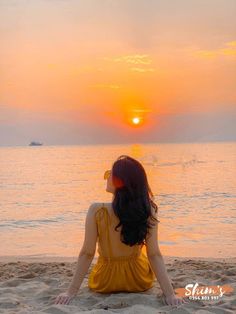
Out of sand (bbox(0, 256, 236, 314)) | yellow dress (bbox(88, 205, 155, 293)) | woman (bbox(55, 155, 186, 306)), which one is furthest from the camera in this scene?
yellow dress (bbox(88, 205, 155, 293))

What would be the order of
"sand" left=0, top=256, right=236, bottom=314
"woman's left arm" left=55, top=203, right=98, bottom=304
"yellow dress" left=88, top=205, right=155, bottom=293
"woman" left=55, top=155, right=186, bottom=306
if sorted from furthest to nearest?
"yellow dress" left=88, top=205, right=155, bottom=293
"woman's left arm" left=55, top=203, right=98, bottom=304
"woman" left=55, top=155, right=186, bottom=306
"sand" left=0, top=256, right=236, bottom=314

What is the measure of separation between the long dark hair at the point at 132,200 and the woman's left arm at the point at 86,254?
0.76ft

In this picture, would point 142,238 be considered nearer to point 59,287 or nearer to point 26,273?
point 59,287

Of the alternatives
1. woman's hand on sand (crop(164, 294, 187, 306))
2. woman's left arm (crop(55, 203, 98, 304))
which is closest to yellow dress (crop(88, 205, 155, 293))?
woman's left arm (crop(55, 203, 98, 304))

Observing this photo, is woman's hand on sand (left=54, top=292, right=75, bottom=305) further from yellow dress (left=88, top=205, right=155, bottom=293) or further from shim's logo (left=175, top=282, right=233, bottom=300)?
shim's logo (left=175, top=282, right=233, bottom=300)

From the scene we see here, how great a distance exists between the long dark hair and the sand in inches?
24.3

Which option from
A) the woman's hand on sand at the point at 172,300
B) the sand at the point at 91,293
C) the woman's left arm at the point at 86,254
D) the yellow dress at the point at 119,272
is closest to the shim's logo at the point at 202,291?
the sand at the point at 91,293

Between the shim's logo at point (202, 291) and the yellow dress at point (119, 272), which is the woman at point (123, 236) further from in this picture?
the shim's logo at point (202, 291)

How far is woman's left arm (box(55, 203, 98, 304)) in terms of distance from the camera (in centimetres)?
450

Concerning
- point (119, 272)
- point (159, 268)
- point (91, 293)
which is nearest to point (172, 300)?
point (159, 268)

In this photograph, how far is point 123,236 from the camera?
453 centimetres

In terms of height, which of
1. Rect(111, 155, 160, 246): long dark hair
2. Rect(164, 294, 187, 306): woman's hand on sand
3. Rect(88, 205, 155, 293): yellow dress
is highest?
Rect(111, 155, 160, 246): long dark hair

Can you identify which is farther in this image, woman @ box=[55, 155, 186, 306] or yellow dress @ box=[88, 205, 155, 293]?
yellow dress @ box=[88, 205, 155, 293]

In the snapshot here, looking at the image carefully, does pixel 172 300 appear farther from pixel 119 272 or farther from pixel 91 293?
pixel 91 293
